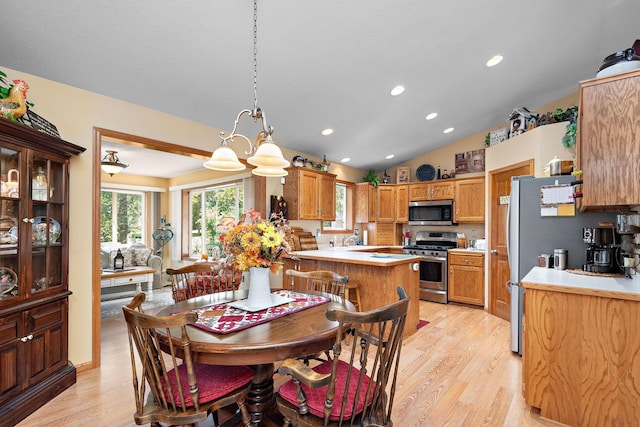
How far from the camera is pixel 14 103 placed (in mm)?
2027

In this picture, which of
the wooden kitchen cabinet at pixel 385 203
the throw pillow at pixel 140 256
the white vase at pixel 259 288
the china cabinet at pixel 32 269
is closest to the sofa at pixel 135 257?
the throw pillow at pixel 140 256

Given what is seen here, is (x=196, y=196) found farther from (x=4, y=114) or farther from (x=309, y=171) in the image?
(x=4, y=114)

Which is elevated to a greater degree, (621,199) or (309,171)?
(309,171)

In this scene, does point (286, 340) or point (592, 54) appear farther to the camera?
point (592, 54)

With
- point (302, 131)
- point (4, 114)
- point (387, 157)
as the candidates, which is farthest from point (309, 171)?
point (4, 114)

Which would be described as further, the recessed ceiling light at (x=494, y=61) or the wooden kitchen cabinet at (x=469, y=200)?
the wooden kitchen cabinet at (x=469, y=200)

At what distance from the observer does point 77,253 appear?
269 centimetres

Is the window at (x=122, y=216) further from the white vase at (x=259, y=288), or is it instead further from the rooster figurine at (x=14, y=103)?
the white vase at (x=259, y=288)

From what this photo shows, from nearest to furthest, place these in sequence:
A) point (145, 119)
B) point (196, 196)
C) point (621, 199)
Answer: point (621, 199)
point (145, 119)
point (196, 196)

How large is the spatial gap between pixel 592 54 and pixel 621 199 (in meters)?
2.67

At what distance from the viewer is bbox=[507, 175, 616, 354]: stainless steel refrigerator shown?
2.78 metres

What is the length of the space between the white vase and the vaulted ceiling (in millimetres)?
1773

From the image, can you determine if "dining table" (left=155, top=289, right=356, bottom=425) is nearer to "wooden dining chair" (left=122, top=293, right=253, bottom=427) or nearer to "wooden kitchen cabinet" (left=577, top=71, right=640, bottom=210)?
"wooden dining chair" (left=122, top=293, right=253, bottom=427)

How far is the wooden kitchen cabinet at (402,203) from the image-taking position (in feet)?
19.7
